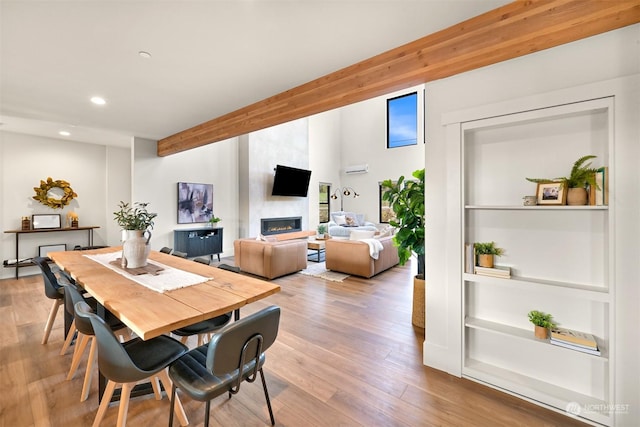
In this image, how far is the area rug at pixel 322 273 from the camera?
4695mm

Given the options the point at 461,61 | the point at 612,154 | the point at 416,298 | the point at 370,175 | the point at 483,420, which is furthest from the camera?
the point at 370,175

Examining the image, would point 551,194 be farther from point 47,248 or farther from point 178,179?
point 47,248

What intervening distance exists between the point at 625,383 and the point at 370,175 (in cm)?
833

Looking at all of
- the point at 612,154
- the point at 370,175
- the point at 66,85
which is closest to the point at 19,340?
the point at 66,85

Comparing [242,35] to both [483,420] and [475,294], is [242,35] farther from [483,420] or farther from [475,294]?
[483,420]

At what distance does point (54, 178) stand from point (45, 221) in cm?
85

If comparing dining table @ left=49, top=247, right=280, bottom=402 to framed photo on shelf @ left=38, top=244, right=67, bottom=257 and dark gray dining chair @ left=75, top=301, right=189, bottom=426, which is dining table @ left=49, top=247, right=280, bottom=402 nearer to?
dark gray dining chair @ left=75, top=301, right=189, bottom=426

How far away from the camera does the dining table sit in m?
1.28

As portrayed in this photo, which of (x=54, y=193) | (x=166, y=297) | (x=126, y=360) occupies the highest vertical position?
(x=54, y=193)

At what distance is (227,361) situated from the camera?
1209 mm

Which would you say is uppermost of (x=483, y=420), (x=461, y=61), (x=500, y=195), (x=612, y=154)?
(x=461, y=61)

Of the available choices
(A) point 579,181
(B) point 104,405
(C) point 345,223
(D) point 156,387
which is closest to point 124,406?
(B) point 104,405

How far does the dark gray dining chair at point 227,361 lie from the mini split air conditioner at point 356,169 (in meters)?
8.55

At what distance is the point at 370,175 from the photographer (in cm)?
946
